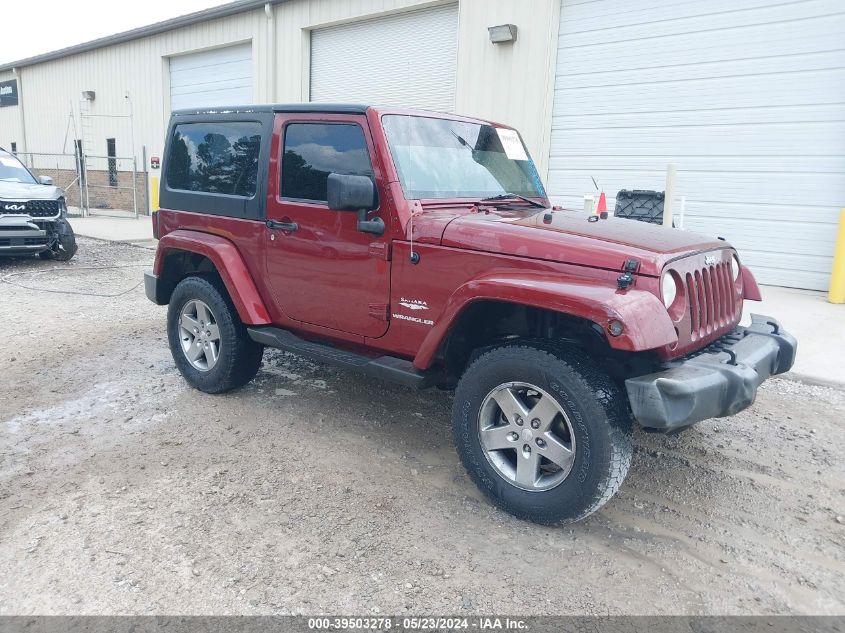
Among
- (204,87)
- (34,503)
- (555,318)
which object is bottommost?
(34,503)

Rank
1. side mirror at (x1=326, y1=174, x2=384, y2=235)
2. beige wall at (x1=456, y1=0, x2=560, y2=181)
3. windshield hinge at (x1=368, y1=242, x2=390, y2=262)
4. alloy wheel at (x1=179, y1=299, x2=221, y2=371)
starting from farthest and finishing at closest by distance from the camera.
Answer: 1. beige wall at (x1=456, y1=0, x2=560, y2=181)
2. alloy wheel at (x1=179, y1=299, x2=221, y2=371)
3. windshield hinge at (x1=368, y1=242, x2=390, y2=262)
4. side mirror at (x1=326, y1=174, x2=384, y2=235)

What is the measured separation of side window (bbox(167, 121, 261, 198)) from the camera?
14.6 ft

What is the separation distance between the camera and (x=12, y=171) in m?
10.5

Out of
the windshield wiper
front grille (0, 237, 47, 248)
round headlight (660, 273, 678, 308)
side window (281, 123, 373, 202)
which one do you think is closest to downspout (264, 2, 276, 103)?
front grille (0, 237, 47, 248)

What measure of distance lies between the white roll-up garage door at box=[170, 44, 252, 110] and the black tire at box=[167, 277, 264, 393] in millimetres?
12425

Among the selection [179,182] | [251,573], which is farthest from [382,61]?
[251,573]

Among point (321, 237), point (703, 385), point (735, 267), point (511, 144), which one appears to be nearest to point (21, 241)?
point (321, 237)

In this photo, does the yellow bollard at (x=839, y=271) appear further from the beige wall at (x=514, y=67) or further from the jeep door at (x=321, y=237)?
the jeep door at (x=321, y=237)

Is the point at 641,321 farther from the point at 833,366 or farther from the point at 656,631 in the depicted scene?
the point at 833,366

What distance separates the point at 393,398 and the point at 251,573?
2186 millimetres

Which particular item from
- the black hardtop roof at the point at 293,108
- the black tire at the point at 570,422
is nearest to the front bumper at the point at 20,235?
the black hardtop roof at the point at 293,108

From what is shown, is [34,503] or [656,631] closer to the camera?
[656,631]

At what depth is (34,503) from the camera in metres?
3.28

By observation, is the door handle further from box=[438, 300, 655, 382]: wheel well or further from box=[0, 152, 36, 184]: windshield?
box=[0, 152, 36, 184]: windshield
